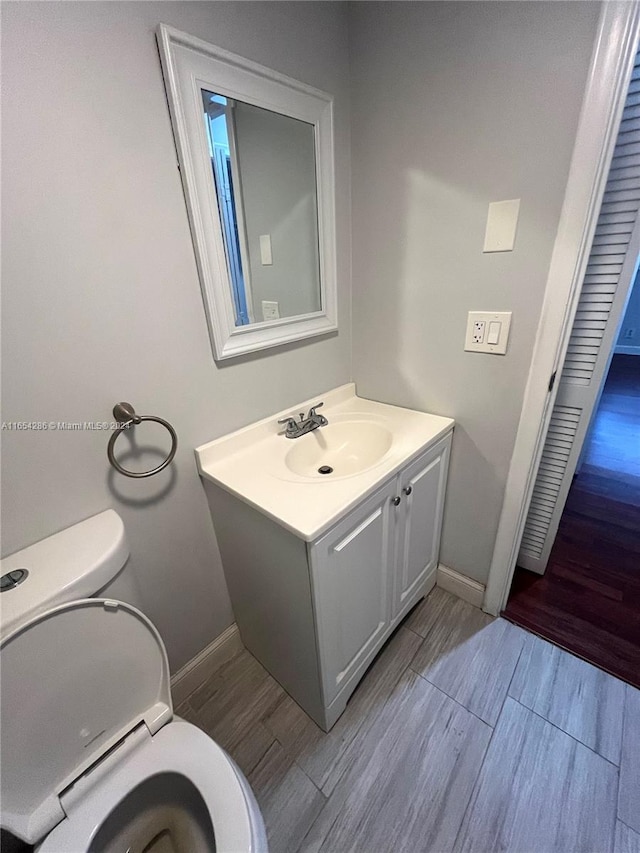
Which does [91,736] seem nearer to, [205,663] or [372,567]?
[205,663]

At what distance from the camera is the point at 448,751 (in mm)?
1090

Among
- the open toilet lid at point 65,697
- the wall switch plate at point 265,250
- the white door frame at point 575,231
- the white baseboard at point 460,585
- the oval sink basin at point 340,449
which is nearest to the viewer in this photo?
the open toilet lid at point 65,697

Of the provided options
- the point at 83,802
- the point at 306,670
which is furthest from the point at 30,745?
the point at 306,670

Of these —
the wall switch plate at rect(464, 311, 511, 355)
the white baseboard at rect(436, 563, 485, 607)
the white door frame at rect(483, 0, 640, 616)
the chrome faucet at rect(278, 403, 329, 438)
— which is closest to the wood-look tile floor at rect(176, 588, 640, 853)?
the white baseboard at rect(436, 563, 485, 607)

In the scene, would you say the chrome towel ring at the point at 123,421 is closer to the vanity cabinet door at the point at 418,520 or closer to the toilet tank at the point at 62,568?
the toilet tank at the point at 62,568

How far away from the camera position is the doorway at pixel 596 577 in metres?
1.37

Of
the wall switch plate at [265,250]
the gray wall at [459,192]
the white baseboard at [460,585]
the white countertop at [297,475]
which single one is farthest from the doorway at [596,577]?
the wall switch plate at [265,250]

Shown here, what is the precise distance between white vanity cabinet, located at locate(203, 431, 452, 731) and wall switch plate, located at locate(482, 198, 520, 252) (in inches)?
24.7

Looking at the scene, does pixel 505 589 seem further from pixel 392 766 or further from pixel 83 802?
pixel 83 802

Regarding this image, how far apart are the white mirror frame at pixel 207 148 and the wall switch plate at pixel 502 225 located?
20.2 inches

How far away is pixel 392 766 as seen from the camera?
107 cm

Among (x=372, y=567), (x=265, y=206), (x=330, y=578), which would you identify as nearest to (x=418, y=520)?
(x=372, y=567)

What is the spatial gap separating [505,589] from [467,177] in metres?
1.47

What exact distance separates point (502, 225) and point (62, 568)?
4.61ft
